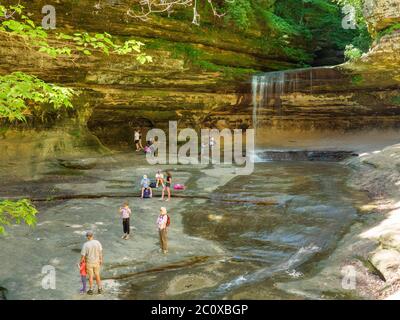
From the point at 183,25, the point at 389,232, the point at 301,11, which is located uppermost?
the point at 301,11

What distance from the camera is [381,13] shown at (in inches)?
821

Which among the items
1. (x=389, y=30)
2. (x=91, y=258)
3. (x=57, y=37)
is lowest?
(x=91, y=258)

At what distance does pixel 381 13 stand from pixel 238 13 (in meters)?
8.56

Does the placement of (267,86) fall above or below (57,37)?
above

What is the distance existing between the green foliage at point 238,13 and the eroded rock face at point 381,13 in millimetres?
7375

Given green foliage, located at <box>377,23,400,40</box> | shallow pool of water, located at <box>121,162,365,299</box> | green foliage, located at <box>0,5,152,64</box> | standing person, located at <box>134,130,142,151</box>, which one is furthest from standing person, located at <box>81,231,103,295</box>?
green foliage, located at <box>377,23,400,40</box>

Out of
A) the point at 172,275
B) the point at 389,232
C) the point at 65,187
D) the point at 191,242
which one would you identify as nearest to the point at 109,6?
the point at 65,187

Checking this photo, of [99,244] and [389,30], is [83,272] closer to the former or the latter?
[99,244]

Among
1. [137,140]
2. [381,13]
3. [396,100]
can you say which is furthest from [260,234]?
[396,100]

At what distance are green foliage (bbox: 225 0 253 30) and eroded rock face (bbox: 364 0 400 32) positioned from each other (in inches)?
290

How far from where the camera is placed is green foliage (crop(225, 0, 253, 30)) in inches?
1006

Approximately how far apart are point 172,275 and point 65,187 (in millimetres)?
8677
